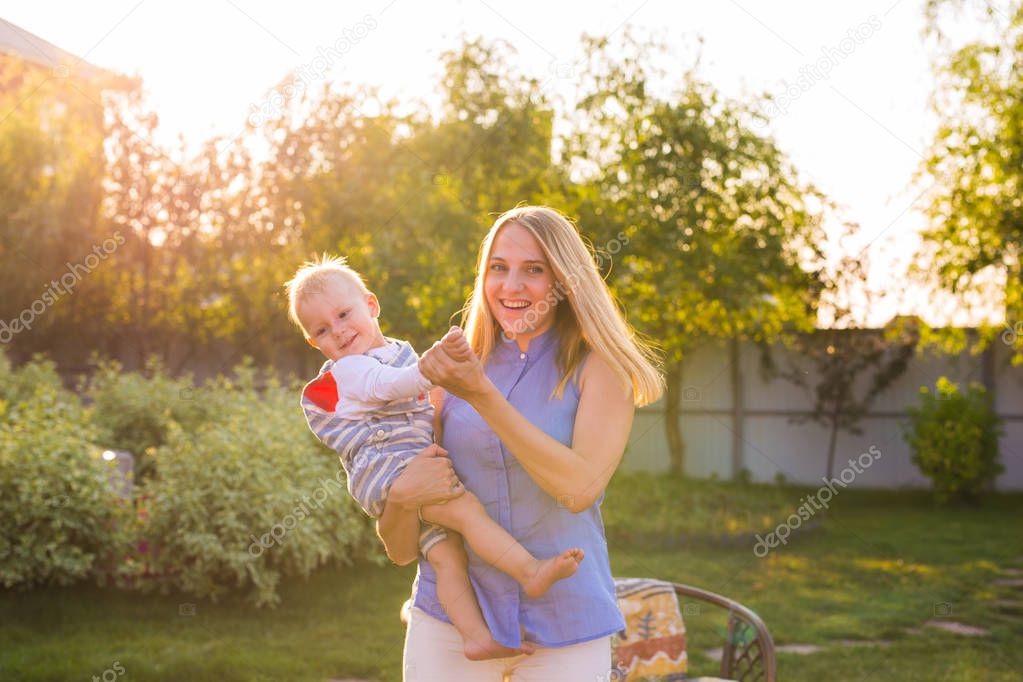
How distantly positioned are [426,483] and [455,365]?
339 millimetres

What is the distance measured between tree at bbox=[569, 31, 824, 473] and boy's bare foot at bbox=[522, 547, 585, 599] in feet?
28.3

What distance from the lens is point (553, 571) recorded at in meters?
2.04

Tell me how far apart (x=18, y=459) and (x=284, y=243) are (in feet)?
21.3

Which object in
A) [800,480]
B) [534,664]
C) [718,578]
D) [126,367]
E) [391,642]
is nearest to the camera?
[534,664]

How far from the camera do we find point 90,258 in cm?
1412

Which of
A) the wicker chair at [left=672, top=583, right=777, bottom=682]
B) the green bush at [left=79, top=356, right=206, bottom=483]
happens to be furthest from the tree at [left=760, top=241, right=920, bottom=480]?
the wicker chair at [left=672, top=583, right=777, bottom=682]

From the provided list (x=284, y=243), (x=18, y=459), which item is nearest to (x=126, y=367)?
(x=284, y=243)

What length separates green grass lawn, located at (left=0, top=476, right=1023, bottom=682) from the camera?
547 centimetres

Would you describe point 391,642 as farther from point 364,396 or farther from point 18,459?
point 364,396
